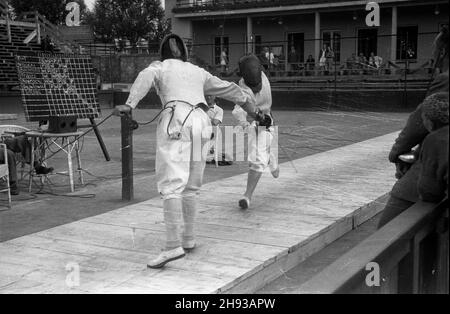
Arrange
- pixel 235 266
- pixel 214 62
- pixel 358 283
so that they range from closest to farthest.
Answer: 1. pixel 358 283
2. pixel 235 266
3. pixel 214 62

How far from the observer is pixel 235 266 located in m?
4.63

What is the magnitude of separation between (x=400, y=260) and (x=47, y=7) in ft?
167

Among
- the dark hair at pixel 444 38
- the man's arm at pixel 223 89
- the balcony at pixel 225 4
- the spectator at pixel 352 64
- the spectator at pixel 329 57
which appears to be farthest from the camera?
the balcony at pixel 225 4

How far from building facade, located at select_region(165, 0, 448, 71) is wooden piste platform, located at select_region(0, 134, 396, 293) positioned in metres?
21.2

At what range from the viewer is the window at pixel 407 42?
2884 centimetres

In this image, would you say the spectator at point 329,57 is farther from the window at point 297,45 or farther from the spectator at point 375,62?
the window at point 297,45

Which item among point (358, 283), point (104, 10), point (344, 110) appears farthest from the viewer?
point (104, 10)

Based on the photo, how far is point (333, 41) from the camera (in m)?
31.4

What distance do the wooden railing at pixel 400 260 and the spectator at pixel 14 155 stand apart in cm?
597

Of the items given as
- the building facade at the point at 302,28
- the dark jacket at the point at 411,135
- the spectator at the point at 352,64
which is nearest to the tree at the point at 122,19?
the building facade at the point at 302,28

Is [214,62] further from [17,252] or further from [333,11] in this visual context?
[17,252]

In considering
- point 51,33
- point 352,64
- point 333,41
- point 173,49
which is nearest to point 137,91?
point 173,49
